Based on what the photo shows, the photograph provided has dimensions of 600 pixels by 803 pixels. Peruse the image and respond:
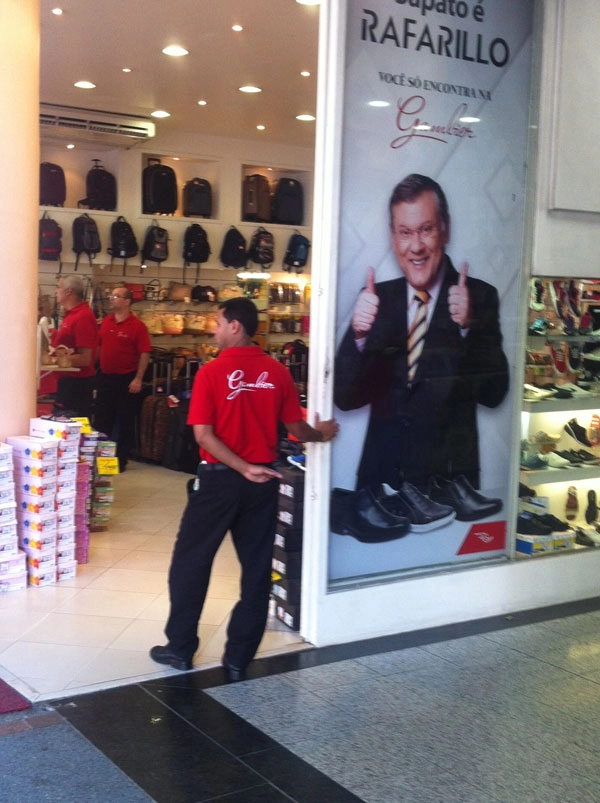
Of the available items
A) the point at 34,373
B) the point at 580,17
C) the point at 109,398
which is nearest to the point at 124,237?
the point at 109,398

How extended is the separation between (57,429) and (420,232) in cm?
236

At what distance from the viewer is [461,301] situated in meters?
4.92

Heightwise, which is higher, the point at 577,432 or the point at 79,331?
the point at 79,331

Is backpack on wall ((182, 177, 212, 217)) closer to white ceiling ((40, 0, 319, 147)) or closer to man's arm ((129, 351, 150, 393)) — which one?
white ceiling ((40, 0, 319, 147))

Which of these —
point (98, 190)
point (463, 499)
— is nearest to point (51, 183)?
point (98, 190)

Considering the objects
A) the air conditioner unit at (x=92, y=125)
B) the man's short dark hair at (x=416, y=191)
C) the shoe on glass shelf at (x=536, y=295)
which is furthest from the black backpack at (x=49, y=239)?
the man's short dark hair at (x=416, y=191)

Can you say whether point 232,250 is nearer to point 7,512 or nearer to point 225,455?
point 7,512

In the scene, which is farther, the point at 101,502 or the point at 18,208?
the point at 101,502

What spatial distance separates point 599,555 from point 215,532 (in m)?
2.67

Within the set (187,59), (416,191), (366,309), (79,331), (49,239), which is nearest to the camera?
(366,309)

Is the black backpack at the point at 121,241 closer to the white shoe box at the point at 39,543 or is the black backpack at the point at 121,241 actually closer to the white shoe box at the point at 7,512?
the white shoe box at the point at 39,543

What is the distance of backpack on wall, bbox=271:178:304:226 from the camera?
1291cm

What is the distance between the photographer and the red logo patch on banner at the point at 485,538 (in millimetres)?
5078

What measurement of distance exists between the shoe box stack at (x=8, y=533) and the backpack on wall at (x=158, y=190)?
7.05 m
